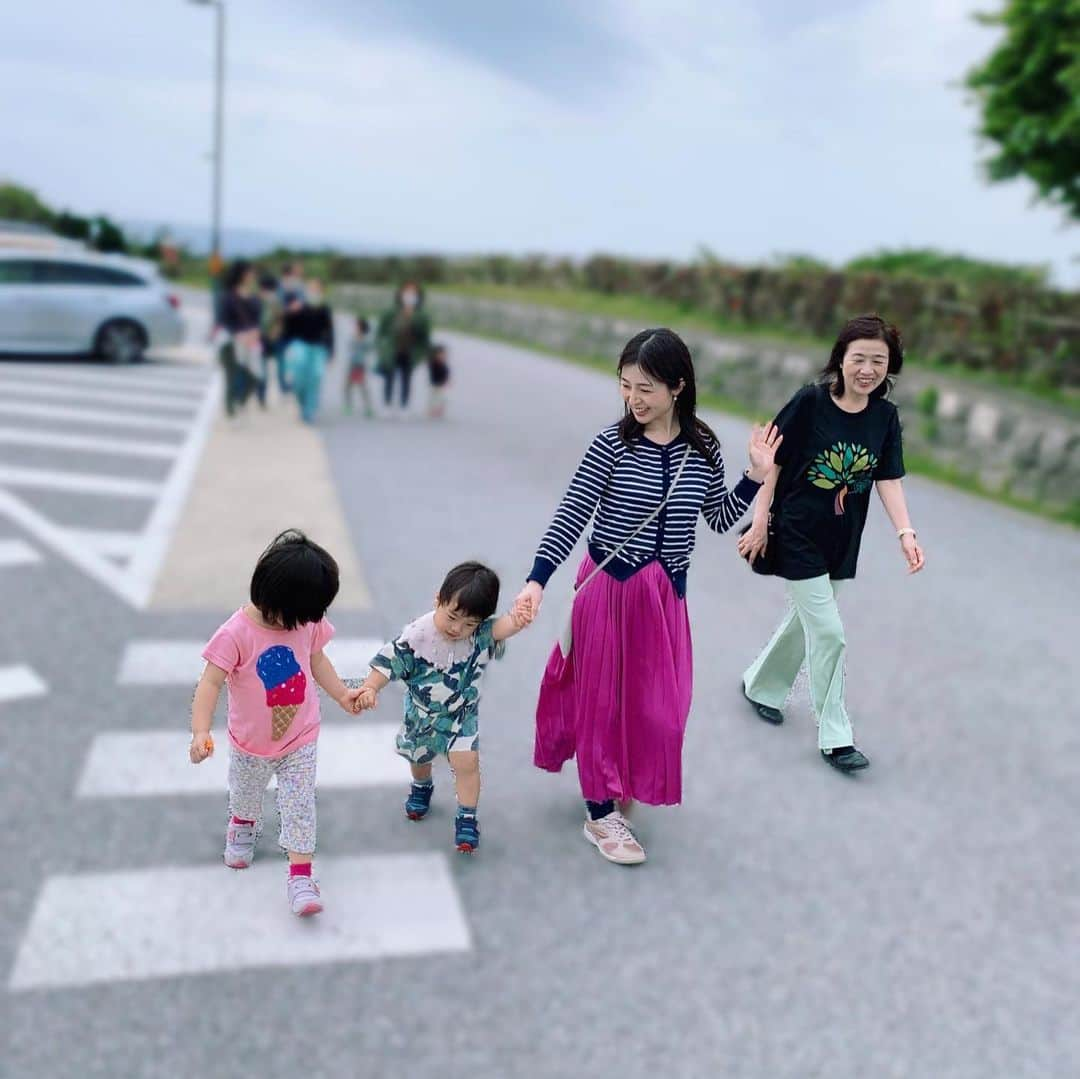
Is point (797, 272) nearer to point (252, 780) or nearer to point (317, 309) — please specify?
point (317, 309)

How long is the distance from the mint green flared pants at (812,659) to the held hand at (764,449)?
8.5 inches

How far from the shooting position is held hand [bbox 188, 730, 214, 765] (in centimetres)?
192

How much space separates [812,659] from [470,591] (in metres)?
0.70

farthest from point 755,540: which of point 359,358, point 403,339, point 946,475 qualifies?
point 359,358

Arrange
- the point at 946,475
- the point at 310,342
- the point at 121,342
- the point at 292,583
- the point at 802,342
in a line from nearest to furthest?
the point at 292,583
the point at 946,475
the point at 310,342
the point at 802,342
the point at 121,342

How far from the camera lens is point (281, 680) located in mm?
2037

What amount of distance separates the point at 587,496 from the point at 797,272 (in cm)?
397

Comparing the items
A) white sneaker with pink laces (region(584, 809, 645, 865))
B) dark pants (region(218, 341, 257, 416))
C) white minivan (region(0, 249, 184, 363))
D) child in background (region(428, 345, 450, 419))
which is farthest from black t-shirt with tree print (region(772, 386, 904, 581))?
white minivan (region(0, 249, 184, 363))

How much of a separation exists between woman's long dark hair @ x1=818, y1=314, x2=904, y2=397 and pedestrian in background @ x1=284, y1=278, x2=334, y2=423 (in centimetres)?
257

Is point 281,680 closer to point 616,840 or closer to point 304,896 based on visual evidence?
point 304,896

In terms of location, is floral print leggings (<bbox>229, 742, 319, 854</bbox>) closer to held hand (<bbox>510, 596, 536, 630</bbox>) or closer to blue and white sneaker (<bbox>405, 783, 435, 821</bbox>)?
blue and white sneaker (<bbox>405, 783, 435, 821</bbox>)

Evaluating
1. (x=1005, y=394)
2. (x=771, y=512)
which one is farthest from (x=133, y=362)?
(x=771, y=512)

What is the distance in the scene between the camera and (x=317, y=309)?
4621mm

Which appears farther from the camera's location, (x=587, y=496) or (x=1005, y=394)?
(x=1005, y=394)
